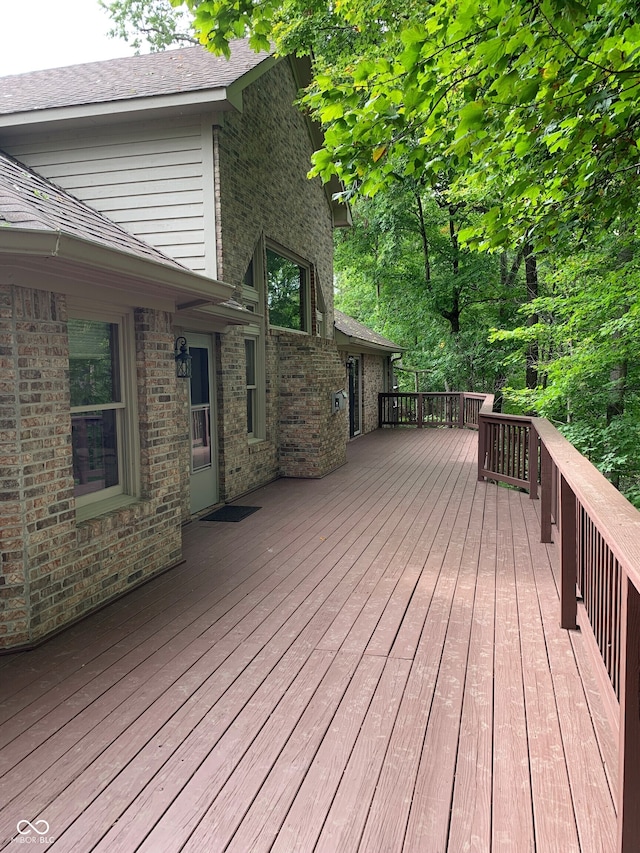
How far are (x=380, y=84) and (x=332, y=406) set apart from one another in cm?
614

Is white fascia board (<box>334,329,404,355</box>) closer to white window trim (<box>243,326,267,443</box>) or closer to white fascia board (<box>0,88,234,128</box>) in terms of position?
white window trim (<box>243,326,267,443</box>)

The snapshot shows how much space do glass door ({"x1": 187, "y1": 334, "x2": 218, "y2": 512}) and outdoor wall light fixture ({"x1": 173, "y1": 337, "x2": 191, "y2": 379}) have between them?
463 mm

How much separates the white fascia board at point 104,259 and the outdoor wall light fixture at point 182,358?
1.19 metres

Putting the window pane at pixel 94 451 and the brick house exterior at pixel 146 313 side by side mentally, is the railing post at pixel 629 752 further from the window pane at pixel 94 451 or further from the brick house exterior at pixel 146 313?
the window pane at pixel 94 451

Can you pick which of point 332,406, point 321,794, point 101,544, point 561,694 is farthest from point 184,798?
point 332,406

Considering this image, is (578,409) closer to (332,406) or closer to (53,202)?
(332,406)

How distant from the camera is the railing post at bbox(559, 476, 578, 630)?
3426 millimetres

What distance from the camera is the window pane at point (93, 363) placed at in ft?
12.9

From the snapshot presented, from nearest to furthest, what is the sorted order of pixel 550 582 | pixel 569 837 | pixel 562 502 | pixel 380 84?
pixel 569 837 < pixel 380 84 < pixel 562 502 < pixel 550 582

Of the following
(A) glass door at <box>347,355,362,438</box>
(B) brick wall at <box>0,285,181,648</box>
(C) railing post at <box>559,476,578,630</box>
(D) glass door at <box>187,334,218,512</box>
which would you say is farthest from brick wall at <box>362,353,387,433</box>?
(C) railing post at <box>559,476,578,630</box>

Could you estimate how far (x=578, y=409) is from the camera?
405 inches

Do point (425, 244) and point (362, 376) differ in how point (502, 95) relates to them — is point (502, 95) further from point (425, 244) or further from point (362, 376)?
point (425, 244)

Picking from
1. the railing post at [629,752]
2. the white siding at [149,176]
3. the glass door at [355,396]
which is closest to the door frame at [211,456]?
the white siding at [149,176]

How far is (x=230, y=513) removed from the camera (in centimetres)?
661
